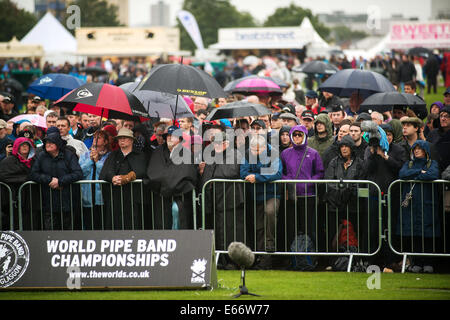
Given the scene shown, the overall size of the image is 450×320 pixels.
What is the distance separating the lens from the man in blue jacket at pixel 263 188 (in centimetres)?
980

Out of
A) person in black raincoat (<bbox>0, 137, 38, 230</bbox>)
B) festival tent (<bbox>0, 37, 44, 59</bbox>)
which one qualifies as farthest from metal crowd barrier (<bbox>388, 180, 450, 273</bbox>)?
festival tent (<bbox>0, 37, 44, 59</bbox>)

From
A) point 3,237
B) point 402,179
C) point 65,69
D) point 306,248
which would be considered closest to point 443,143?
point 402,179

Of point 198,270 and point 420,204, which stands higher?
point 420,204

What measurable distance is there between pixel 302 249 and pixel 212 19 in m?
115

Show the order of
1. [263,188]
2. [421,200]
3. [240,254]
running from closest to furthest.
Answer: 1. [240,254]
2. [421,200]
3. [263,188]

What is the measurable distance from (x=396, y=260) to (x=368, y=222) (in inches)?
26.3

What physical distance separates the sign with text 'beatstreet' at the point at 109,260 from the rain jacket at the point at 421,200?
9.61 ft

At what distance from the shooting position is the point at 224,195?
994 cm

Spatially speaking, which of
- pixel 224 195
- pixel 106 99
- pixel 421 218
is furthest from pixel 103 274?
pixel 421 218

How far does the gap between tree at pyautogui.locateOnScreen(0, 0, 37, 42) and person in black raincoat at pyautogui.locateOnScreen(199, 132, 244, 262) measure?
46.6 metres

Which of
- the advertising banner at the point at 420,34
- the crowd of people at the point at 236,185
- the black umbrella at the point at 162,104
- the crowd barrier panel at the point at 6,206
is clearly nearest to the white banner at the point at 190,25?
the advertising banner at the point at 420,34

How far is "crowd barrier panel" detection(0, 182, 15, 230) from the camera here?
32.7 feet

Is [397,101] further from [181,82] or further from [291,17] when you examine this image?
[291,17]

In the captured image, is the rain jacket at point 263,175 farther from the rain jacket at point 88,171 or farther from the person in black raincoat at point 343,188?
the rain jacket at point 88,171
